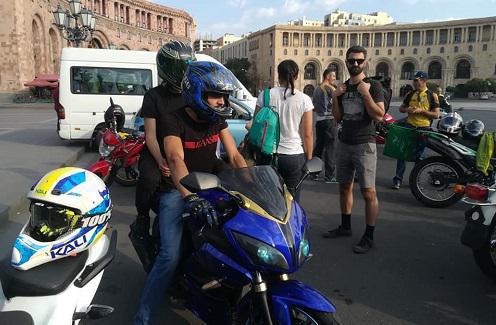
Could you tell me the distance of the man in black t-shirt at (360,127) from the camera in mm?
4254

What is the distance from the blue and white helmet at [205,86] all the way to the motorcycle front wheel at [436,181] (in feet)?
15.0

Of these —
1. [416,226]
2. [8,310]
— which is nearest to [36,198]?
[8,310]

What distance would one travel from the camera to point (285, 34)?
11594 centimetres

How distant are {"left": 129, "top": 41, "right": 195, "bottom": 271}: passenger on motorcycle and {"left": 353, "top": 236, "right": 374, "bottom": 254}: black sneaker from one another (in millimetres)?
2198

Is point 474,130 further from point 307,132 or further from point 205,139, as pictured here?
point 205,139

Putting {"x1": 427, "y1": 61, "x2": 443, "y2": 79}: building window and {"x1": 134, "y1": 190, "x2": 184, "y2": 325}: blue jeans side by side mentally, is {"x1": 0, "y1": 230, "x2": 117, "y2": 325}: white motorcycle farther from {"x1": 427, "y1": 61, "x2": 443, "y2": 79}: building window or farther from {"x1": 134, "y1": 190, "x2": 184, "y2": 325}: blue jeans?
{"x1": 427, "y1": 61, "x2": 443, "y2": 79}: building window

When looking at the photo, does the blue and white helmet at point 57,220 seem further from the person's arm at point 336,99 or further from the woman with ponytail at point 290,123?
the person's arm at point 336,99

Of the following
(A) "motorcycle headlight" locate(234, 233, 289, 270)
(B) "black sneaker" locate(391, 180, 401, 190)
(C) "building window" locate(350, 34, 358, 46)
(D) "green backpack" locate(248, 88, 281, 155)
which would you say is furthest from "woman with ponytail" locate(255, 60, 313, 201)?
(C) "building window" locate(350, 34, 358, 46)

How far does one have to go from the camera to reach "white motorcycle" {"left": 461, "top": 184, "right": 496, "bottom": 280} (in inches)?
142

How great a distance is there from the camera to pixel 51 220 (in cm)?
240

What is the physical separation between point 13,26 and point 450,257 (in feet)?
116

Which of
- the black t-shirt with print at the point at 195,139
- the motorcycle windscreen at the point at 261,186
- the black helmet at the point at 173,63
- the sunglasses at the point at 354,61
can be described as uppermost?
the sunglasses at the point at 354,61

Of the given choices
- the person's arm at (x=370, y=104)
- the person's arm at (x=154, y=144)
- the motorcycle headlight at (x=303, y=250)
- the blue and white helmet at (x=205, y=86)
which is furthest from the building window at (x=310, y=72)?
the motorcycle headlight at (x=303, y=250)

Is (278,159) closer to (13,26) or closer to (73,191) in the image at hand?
(73,191)
